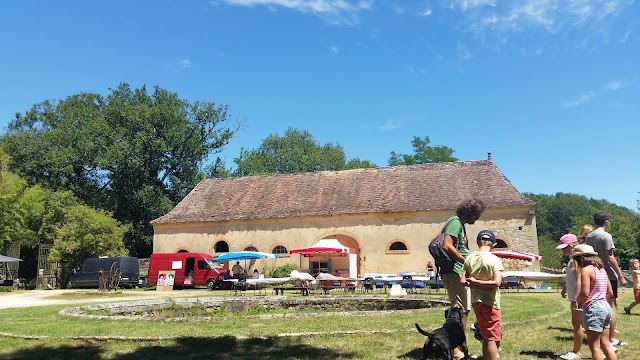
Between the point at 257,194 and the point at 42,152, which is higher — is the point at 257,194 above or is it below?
below

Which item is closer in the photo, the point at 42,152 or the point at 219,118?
the point at 42,152

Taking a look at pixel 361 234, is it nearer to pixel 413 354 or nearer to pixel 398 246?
pixel 398 246

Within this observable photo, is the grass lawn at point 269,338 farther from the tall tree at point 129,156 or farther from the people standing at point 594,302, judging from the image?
the tall tree at point 129,156

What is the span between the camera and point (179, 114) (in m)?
38.8

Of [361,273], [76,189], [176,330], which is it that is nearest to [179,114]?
[76,189]

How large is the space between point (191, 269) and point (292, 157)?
109 feet

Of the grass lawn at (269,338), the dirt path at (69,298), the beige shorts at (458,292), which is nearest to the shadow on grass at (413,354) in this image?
the grass lawn at (269,338)

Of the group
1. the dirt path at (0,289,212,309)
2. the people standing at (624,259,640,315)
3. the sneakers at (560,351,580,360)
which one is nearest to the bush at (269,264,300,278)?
the dirt path at (0,289,212,309)

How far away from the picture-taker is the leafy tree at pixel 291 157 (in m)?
55.9

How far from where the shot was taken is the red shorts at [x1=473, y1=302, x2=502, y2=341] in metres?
4.69

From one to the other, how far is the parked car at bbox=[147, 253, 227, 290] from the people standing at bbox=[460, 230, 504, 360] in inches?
776

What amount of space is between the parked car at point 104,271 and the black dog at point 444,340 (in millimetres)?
22691

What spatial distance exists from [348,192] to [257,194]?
5.68 m

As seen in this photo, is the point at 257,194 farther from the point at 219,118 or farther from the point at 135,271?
the point at 219,118
